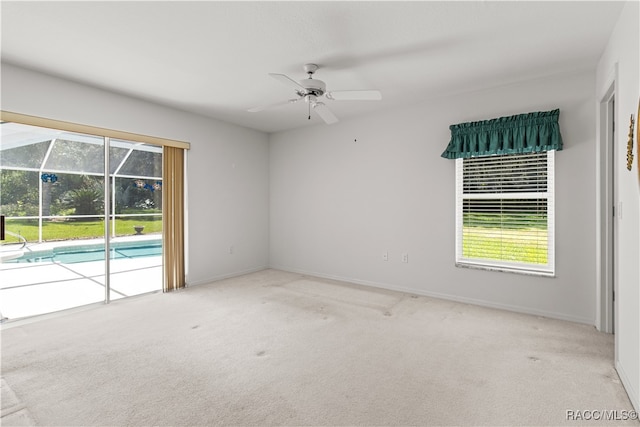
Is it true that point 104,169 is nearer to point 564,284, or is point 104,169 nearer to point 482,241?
point 482,241

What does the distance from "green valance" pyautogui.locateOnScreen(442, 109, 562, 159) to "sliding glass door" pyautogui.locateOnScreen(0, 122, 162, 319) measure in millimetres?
3785

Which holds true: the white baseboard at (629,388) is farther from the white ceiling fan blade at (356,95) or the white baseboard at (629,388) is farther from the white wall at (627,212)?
the white ceiling fan blade at (356,95)

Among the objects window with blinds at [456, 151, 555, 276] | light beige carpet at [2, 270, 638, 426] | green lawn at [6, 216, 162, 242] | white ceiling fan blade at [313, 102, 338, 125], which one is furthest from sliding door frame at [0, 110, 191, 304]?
→ window with blinds at [456, 151, 555, 276]

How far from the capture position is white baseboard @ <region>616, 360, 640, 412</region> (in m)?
1.80

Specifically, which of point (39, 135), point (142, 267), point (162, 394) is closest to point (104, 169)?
point (39, 135)

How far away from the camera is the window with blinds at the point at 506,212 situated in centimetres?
340

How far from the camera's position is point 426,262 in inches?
162

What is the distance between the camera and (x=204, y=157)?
4730 mm

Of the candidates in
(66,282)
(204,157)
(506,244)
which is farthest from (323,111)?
(66,282)

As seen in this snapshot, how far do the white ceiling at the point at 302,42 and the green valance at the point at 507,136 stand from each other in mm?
408

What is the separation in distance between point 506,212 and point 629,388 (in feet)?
6.57

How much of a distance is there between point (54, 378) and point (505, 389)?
291 cm

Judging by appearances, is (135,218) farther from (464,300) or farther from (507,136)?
(507,136)

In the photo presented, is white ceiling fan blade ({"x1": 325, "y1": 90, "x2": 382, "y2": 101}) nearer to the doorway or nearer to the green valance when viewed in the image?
the green valance
